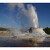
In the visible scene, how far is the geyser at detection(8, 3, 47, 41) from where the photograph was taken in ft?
8.84

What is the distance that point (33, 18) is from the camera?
272cm

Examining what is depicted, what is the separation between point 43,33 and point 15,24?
0.55 m

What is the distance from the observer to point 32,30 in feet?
8.87

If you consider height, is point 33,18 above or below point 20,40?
above

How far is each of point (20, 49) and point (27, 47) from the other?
0.13 metres

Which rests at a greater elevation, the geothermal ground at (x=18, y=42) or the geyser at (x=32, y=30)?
the geyser at (x=32, y=30)

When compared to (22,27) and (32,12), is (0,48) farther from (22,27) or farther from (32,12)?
(32,12)

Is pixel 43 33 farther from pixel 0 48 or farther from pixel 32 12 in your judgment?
pixel 0 48

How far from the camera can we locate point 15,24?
2.70 m

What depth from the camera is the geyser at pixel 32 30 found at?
2695 mm

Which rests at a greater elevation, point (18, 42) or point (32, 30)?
point (32, 30)

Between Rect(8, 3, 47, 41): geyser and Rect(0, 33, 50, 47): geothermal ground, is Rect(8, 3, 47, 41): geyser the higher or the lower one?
the higher one

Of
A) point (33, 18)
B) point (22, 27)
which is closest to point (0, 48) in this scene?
point (22, 27)

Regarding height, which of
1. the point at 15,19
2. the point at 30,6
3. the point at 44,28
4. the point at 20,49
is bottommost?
the point at 20,49
